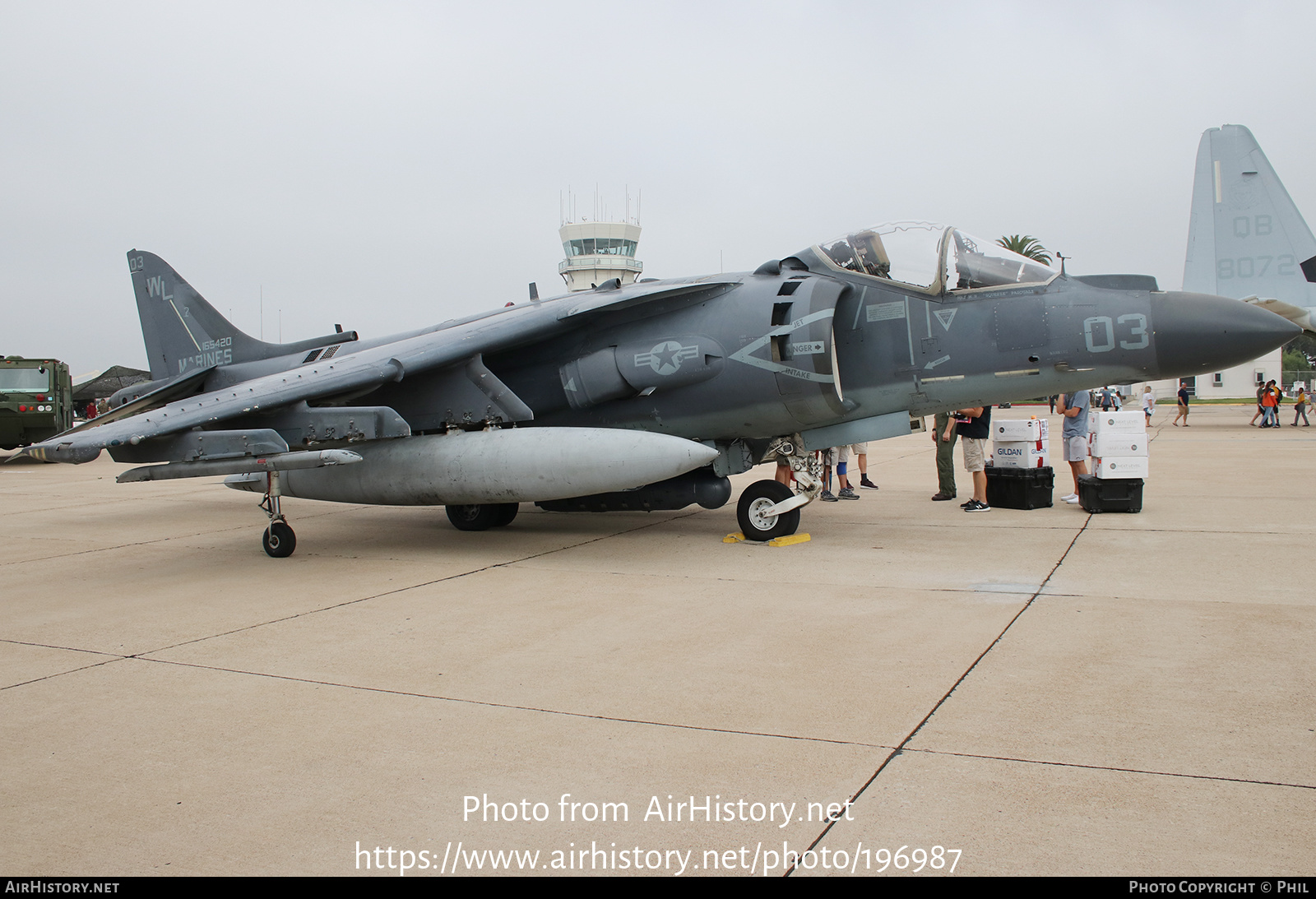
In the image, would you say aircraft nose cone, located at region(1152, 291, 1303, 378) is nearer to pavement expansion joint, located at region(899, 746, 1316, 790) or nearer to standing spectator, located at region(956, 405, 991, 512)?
standing spectator, located at region(956, 405, 991, 512)

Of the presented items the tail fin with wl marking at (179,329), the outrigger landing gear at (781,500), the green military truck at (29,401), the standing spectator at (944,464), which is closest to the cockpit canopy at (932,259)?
the outrigger landing gear at (781,500)

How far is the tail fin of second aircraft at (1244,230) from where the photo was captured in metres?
21.6

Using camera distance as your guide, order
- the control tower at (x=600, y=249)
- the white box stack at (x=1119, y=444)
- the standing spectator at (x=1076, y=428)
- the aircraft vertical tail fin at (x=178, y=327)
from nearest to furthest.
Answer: the white box stack at (x=1119, y=444), the standing spectator at (x=1076, y=428), the aircraft vertical tail fin at (x=178, y=327), the control tower at (x=600, y=249)

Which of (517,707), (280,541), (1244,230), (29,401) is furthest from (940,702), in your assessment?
(1244,230)

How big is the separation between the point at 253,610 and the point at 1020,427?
25.8 feet

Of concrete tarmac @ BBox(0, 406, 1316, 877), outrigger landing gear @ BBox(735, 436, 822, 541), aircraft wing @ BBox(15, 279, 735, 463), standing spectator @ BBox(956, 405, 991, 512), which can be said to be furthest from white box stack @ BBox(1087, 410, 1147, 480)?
aircraft wing @ BBox(15, 279, 735, 463)

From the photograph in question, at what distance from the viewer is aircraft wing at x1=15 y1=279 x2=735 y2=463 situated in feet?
23.3

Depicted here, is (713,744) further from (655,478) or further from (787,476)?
(787,476)

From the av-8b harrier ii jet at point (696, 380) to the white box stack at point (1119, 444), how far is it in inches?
78.0

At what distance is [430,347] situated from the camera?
26.5 ft

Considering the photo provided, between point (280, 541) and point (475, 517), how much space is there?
214 cm

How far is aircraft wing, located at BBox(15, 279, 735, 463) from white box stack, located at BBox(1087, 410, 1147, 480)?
13.8ft

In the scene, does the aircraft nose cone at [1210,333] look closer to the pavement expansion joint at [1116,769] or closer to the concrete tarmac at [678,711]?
the concrete tarmac at [678,711]

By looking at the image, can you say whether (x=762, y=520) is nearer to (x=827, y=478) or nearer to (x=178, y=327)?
(x=827, y=478)
